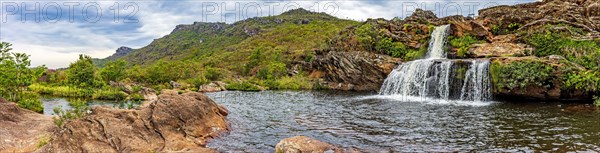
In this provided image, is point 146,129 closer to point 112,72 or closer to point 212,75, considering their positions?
point 112,72

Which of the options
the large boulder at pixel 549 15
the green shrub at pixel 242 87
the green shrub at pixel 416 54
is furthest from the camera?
the green shrub at pixel 242 87

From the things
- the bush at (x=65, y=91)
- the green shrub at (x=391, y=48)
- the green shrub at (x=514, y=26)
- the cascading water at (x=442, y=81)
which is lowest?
the bush at (x=65, y=91)

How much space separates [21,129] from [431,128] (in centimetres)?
1701

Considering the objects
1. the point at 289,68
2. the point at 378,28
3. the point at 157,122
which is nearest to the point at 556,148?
the point at 157,122

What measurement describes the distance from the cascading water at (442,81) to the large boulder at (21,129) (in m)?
27.4

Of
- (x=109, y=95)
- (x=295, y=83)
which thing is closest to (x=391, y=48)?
(x=295, y=83)

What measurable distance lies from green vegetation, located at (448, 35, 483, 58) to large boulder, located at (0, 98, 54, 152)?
37.0 meters

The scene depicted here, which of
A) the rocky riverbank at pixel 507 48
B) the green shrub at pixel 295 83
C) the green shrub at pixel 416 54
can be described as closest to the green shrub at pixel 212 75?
the green shrub at pixel 295 83

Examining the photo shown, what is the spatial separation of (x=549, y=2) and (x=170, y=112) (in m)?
47.9

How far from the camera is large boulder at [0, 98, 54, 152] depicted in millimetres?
11766

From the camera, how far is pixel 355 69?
49.9 meters

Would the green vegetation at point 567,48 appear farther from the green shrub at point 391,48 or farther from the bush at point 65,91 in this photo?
the bush at point 65,91

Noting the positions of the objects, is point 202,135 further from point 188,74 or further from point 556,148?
point 188,74

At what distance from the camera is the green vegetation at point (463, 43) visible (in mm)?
38931
